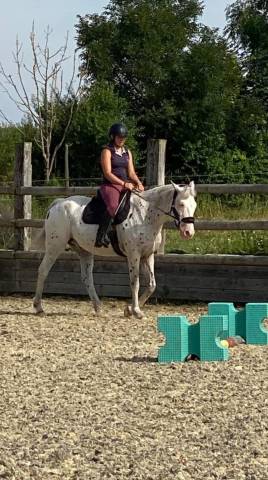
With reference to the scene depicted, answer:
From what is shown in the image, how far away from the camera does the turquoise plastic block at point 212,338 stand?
699 cm

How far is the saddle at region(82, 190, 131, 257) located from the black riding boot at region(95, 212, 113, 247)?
0.03 metres

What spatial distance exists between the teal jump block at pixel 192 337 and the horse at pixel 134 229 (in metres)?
2.68

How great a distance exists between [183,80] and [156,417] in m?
23.2

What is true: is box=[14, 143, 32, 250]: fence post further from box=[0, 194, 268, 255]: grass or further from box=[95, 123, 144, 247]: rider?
box=[95, 123, 144, 247]: rider

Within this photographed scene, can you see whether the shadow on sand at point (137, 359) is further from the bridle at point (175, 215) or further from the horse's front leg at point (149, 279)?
the horse's front leg at point (149, 279)

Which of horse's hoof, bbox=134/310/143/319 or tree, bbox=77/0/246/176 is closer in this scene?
horse's hoof, bbox=134/310/143/319

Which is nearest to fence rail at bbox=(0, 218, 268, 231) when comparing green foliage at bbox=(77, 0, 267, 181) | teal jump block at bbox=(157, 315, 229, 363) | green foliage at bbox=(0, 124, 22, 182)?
teal jump block at bbox=(157, 315, 229, 363)

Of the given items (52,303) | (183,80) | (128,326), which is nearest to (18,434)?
(128,326)

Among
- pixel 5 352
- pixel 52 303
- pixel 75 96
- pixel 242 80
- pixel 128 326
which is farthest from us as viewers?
pixel 242 80

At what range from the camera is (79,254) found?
11.0 m

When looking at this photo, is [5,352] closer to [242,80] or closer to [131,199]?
[131,199]

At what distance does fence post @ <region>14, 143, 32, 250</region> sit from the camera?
40.2ft

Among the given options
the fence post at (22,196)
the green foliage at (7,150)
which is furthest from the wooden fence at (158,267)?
the green foliage at (7,150)

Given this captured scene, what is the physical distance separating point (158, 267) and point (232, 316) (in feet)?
11.9
